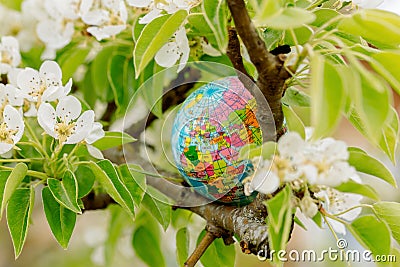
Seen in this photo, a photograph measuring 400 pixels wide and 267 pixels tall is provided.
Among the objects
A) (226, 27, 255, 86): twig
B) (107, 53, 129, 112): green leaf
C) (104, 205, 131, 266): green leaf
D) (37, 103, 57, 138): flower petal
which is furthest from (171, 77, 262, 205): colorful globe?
(104, 205, 131, 266): green leaf

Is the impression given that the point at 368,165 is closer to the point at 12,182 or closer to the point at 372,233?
the point at 372,233

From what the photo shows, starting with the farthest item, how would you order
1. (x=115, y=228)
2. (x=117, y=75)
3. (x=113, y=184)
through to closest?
(x=115, y=228) < (x=117, y=75) < (x=113, y=184)

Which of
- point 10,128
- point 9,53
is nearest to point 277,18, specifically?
point 10,128

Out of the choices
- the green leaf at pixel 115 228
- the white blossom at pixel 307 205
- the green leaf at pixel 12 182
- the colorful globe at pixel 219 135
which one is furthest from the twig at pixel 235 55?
the green leaf at pixel 115 228

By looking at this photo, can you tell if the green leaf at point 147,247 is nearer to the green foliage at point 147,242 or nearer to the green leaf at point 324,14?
the green foliage at point 147,242

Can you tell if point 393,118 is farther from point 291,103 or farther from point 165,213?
point 165,213

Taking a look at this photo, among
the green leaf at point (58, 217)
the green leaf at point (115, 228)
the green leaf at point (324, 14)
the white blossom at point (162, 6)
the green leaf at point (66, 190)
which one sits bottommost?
the green leaf at point (115, 228)

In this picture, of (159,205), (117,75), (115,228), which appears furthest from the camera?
(115,228)
